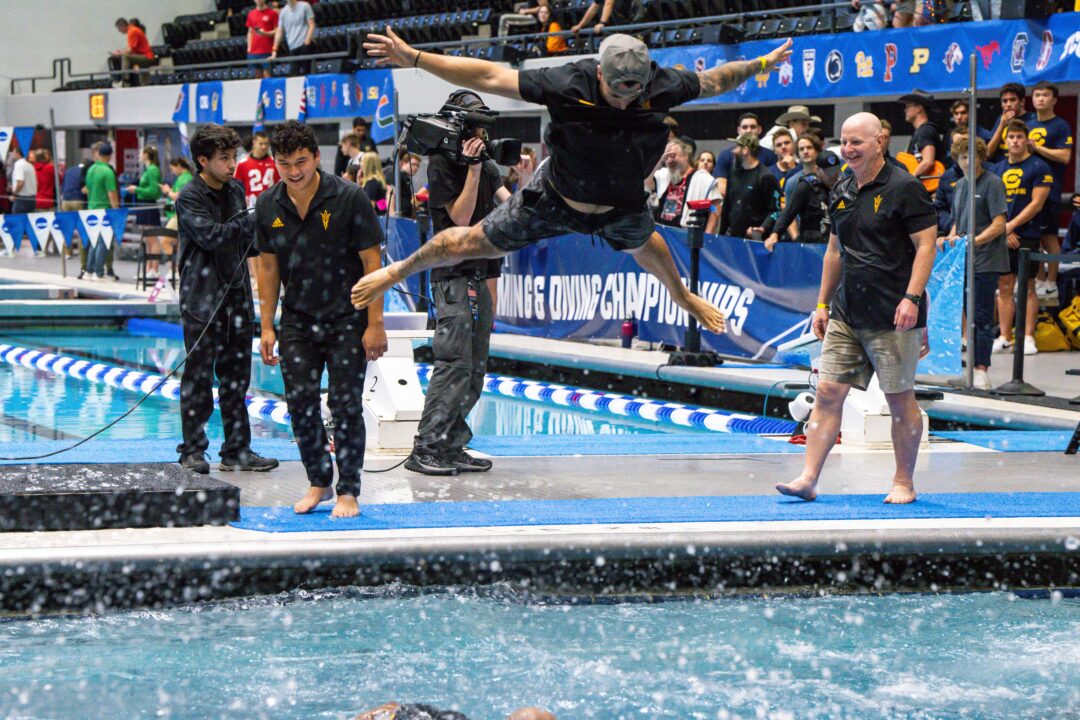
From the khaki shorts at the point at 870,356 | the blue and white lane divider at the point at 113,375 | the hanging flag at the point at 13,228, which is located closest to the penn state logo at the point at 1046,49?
the blue and white lane divider at the point at 113,375

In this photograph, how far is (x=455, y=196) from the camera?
6.87 m

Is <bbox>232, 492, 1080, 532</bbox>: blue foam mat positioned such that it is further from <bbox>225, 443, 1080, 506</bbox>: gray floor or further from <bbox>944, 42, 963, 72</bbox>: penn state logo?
<bbox>944, 42, 963, 72</bbox>: penn state logo

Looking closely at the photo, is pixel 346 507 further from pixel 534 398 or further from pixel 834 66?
pixel 834 66

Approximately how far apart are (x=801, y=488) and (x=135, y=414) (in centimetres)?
602

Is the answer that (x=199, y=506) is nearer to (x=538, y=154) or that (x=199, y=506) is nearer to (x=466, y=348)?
(x=466, y=348)

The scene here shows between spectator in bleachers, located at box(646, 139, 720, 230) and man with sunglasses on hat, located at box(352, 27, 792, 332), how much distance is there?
253 inches

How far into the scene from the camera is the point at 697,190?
12.3 m

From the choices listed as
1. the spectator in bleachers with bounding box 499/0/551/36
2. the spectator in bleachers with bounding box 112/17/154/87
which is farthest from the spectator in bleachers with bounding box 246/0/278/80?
the spectator in bleachers with bounding box 499/0/551/36

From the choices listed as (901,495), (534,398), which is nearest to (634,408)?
(534,398)

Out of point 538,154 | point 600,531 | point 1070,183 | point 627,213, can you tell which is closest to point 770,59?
point 627,213

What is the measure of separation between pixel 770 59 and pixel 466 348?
7.01 feet

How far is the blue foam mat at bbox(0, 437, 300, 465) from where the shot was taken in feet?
23.6

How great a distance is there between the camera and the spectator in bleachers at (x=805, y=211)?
10891mm

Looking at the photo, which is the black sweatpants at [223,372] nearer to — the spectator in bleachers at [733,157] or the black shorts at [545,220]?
the black shorts at [545,220]
